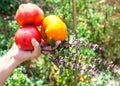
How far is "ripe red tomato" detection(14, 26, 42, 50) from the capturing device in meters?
1.65

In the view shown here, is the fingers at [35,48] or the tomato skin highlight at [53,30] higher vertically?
the tomato skin highlight at [53,30]

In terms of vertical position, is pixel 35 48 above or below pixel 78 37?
above

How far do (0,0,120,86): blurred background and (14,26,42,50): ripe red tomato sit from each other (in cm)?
111

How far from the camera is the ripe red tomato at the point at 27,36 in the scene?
1.65 m

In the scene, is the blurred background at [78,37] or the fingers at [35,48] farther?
→ the blurred background at [78,37]

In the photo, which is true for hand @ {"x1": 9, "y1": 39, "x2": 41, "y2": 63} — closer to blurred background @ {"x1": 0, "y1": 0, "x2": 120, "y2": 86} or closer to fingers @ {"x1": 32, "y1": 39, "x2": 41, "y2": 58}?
fingers @ {"x1": 32, "y1": 39, "x2": 41, "y2": 58}

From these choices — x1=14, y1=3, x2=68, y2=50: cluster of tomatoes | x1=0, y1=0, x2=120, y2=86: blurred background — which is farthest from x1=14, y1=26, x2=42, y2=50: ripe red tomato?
x1=0, y1=0, x2=120, y2=86: blurred background

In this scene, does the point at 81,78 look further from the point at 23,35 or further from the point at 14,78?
the point at 23,35

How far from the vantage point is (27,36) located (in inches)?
65.7

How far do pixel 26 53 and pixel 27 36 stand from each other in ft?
0.32

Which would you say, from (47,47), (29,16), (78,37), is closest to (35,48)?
(47,47)

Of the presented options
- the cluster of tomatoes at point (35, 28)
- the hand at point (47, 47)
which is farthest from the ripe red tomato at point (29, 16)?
the hand at point (47, 47)

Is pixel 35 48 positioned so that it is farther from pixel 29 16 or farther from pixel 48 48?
Answer: pixel 29 16

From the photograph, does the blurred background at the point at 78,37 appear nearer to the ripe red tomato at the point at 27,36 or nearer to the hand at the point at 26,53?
the hand at the point at 26,53
